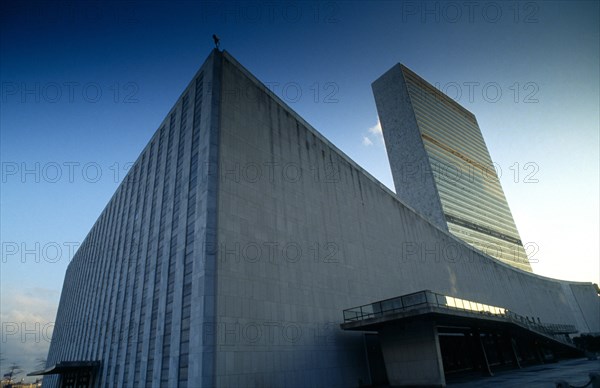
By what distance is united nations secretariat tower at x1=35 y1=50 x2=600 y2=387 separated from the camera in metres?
20.9

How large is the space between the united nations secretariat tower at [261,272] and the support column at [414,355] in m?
0.08

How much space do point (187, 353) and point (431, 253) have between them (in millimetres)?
35455

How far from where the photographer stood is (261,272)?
22.9m

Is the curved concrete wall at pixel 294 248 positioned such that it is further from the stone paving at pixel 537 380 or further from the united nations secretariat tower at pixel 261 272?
the stone paving at pixel 537 380

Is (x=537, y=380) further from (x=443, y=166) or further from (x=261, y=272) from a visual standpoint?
(x=443, y=166)

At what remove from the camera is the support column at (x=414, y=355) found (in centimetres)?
2231

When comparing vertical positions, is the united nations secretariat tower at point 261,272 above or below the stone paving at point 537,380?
above

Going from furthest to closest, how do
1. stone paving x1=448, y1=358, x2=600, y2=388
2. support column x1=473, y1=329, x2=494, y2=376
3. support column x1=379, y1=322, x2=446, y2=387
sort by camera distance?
1. support column x1=473, y1=329, x2=494, y2=376
2. support column x1=379, y1=322, x2=446, y2=387
3. stone paving x1=448, y1=358, x2=600, y2=388

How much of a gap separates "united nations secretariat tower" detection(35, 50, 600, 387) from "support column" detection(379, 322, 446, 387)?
0.26ft

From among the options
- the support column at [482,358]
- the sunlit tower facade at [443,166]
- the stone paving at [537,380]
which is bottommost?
the stone paving at [537,380]

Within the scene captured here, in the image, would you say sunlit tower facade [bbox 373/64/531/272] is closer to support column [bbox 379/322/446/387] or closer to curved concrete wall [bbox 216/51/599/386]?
curved concrete wall [bbox 216/51/599/386]

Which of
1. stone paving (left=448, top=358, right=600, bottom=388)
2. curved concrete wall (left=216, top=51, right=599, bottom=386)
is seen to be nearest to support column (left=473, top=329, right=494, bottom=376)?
stone paving (left=448, top=358, right=600, bottom=388)

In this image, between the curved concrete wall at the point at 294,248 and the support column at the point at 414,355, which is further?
the support column at the point at 414,355

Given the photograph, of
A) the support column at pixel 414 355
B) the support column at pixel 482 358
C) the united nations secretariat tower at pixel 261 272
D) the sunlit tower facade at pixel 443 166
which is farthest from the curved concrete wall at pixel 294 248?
the sunlit tower facade at pixel 443 166
